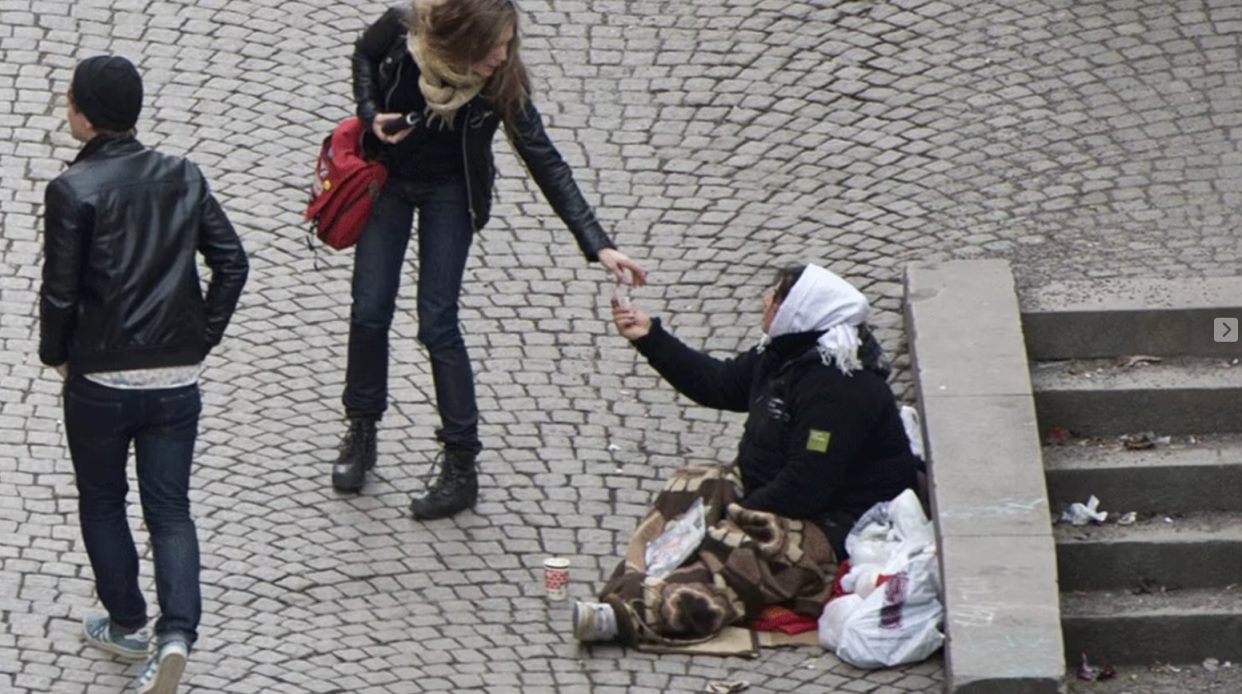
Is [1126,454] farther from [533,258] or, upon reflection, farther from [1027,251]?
[533,258]

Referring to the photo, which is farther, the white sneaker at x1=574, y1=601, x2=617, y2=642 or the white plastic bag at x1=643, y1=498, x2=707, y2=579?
the white plastic bag at x1=643, y1=498, x2=707, y2=579

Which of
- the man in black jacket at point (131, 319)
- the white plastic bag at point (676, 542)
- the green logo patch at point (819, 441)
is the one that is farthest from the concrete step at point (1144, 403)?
the man in black jacket at point (131, 319)

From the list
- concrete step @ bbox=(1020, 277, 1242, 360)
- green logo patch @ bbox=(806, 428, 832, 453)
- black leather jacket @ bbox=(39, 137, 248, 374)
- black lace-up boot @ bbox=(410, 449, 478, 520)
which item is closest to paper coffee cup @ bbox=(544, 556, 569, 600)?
black lace-up boot @ bbox=(410, 449, 478, 520)

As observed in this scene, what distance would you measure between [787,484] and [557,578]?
2.81 feet

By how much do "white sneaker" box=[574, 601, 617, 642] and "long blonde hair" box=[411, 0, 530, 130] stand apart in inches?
70.8

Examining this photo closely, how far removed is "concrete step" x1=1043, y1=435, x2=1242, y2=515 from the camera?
27.9 feet

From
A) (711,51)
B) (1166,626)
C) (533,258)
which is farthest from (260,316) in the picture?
(1166,626)

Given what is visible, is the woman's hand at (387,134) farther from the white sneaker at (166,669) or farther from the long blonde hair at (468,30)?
the white sneaker at (166,669)

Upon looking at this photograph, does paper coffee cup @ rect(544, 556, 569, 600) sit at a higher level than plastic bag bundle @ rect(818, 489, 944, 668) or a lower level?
lower

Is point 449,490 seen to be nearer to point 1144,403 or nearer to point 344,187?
point 344,187

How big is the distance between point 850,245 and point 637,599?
8.90ft

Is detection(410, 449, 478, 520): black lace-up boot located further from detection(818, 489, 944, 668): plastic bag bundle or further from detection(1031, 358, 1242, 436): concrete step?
detection(1031, 358, 1242, 436): concrete step

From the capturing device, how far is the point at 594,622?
780 centimetres

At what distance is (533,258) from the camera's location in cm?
1016
